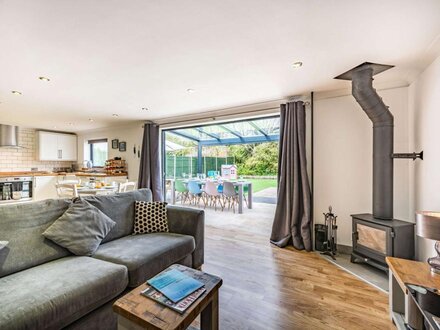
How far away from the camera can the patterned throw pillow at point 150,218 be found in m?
2.43

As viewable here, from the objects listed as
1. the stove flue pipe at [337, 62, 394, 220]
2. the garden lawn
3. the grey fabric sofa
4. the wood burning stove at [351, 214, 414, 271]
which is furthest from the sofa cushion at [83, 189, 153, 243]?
the garden lawn

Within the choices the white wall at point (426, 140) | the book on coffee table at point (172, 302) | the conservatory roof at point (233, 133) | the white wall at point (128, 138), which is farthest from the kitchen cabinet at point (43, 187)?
the white wall at point (426, 140)

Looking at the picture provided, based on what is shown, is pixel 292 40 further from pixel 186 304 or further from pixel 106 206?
pixel 106 206

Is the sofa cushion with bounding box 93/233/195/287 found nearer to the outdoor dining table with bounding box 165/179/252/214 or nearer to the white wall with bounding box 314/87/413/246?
the white wall with bounding box 314/87/413/246

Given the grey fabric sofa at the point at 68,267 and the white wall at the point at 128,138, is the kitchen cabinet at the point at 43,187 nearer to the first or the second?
the white wall at the point at 128,138

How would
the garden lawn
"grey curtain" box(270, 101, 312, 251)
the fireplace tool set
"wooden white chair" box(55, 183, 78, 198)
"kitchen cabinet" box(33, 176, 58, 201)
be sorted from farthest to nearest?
the garden lawn → "kitchen cabinet" box(33, 176, 58, 201) → "wooden white chair" box(55, 183, 78, 198) → "grey curtain" box(270, 101, 312, 251) → the fireplace tool set

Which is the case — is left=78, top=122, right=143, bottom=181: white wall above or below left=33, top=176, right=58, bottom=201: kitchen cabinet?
above

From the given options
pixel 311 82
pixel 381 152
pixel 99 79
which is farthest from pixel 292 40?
pixel 99 79

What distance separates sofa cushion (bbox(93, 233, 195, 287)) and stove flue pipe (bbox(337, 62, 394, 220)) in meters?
2.17

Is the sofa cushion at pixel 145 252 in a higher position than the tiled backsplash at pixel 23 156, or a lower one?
lower

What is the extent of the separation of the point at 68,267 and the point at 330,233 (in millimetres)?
3044

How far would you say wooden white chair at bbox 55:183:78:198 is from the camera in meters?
3.57

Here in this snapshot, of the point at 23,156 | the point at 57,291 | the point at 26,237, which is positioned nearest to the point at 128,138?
the point at 23,156

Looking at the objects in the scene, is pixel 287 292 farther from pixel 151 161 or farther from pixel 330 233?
pixel 151 161
